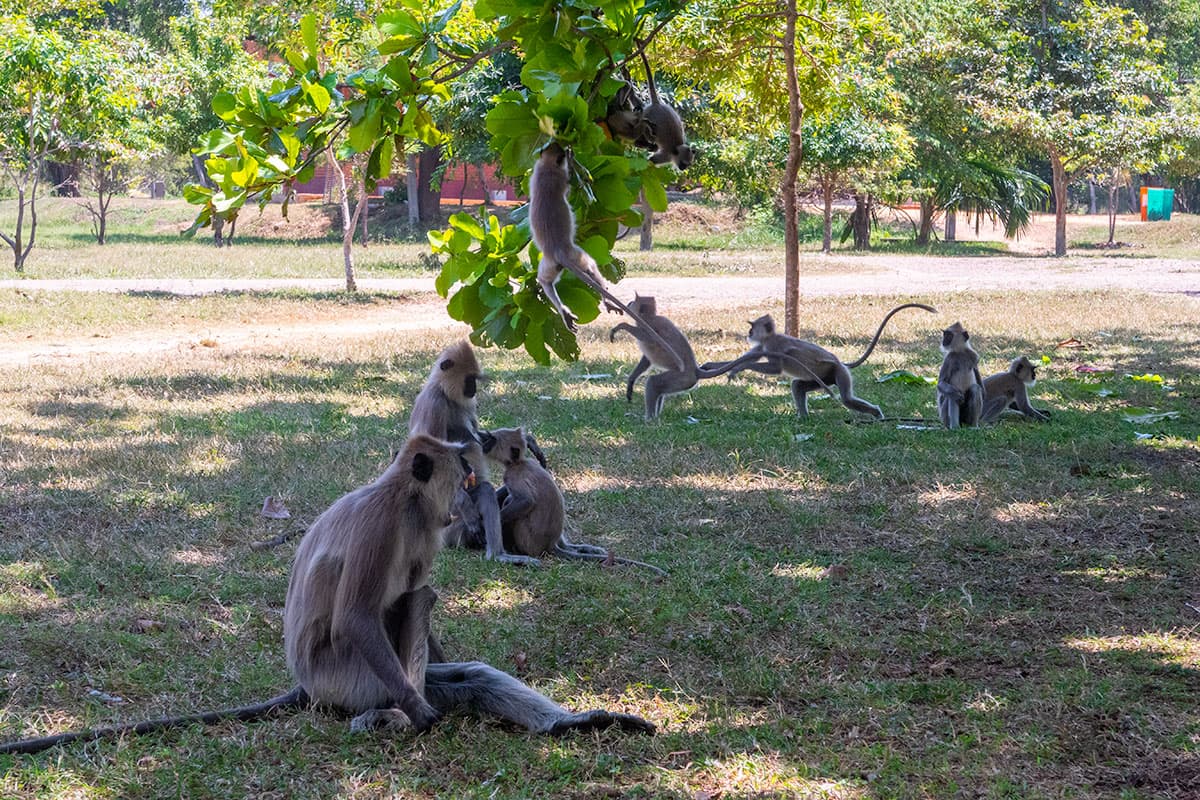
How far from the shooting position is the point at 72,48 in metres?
21.0

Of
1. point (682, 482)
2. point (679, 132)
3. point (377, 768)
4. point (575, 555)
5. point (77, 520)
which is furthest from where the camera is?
point (682, 482)

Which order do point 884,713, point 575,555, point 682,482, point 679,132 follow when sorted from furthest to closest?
point 682,482, point 575,555, point 679,132, point 884,713

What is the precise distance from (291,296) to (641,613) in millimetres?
15726

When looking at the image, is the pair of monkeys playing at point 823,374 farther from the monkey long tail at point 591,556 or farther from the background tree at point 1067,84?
the background tree at point 1067,84

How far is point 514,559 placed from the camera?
6637 millimetres

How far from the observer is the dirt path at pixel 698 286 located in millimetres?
15461

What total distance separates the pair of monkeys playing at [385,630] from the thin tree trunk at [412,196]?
3373cm

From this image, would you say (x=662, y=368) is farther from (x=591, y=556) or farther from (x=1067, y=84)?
(x=1067, y=84)

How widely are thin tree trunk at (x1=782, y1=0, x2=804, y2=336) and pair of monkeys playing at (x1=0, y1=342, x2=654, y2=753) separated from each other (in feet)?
29.5

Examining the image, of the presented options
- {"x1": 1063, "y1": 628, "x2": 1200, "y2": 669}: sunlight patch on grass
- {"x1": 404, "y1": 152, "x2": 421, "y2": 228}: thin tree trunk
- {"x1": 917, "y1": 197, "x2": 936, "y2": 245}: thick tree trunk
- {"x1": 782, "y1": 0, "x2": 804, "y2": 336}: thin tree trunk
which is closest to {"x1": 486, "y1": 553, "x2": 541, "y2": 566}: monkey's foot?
{"x1": 1063, "y1": 628, "x2": 1200, "y2": 669}: sunlight patch on grass

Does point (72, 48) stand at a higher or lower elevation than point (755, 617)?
higher

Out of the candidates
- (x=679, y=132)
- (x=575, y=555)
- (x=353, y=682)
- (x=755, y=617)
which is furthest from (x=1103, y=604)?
(x=353, y=682)

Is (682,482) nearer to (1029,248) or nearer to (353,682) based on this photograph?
(353,682)

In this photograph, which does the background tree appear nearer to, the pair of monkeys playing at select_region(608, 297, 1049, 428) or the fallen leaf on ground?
the pair of monkeys playing at select_region(608, 297, 1049, 428)
